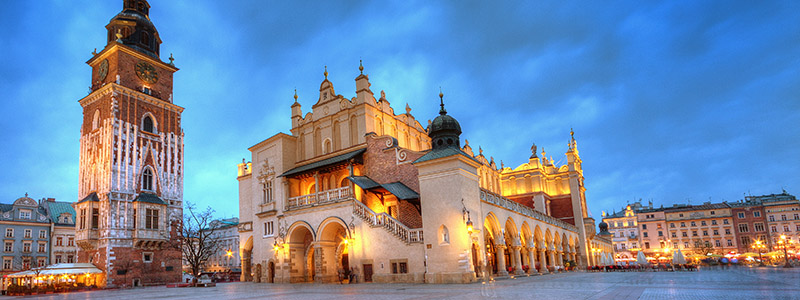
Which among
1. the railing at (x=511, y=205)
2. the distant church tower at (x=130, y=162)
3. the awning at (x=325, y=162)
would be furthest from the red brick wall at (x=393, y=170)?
the distant church tower at (x=130, y=162)

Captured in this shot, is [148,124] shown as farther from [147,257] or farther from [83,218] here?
[147,257]

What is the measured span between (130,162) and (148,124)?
15.9 feet

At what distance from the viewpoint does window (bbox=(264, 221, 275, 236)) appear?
39.7 meters

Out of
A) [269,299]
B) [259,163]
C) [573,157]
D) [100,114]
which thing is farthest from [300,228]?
[573,157]

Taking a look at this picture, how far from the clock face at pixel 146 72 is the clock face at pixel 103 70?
303cm

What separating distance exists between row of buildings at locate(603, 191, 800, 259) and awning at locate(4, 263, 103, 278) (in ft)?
300

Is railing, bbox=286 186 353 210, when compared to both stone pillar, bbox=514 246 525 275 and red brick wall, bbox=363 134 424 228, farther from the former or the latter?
stone pillar, bbox=514 246 525 275

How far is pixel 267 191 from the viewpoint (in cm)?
4188

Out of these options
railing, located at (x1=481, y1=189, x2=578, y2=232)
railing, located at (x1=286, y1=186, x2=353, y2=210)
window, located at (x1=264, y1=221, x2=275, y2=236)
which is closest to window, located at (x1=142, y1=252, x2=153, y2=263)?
window, located at (x1=264, y1=221, x2=275, y2=236)

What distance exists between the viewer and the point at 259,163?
143 feet

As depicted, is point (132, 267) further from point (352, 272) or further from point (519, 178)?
point (519, 178)

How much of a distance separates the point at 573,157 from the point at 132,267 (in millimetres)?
47603

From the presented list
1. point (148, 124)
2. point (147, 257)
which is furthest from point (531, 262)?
point (148, 124)

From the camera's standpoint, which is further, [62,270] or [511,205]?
[62,270]
